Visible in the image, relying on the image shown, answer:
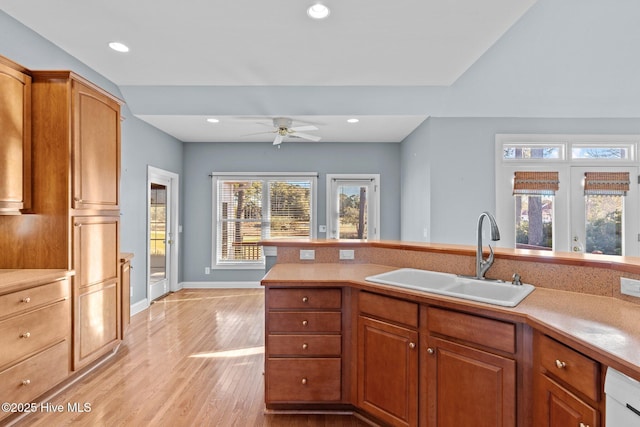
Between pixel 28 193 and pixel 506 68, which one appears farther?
pixel 506 68

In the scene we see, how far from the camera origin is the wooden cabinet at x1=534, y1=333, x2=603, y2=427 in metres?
1.04

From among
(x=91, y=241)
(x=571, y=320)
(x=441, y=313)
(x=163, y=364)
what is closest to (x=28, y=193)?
(x=91, y=241)

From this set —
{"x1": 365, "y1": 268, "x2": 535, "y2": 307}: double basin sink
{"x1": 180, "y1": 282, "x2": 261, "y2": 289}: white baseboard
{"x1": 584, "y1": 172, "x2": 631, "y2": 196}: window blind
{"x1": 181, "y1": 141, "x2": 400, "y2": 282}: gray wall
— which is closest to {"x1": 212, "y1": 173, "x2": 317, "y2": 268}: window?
{"x1": 181, "y1": 141, "x2": 400, "y2": 282}: gray wall

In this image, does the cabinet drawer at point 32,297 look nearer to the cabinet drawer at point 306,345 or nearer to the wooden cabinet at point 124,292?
the wooden cabinet at point 124,292

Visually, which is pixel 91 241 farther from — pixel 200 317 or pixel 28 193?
pixel 200 317

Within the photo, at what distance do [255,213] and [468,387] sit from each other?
185 inches

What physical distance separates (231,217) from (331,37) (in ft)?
12.3

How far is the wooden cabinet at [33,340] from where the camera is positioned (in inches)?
73.9

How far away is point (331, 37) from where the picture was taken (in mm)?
2795

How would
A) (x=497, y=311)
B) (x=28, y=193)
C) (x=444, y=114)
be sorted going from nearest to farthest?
1. (x=497, y=311)
2. (x=28, y=193)
3. (x=444, y=114)

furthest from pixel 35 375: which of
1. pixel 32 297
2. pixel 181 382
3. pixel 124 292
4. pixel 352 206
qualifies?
pixel 352 206

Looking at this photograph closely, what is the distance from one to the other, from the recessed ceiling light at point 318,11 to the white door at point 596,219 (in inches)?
151

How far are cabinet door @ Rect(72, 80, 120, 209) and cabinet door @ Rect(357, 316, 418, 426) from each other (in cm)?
235

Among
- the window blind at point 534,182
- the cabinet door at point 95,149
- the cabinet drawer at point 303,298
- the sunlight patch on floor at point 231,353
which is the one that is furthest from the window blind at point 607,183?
the cabinet door at point 95,149
